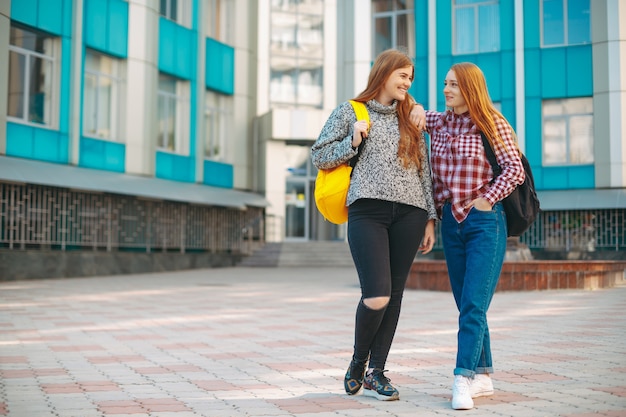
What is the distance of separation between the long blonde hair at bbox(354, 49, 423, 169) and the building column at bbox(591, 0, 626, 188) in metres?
25.4

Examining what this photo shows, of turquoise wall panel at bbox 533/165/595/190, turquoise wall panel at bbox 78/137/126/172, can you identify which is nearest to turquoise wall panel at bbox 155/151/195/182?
turquoise wall panel at bbox 78/137/126/172

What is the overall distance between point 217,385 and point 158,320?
15.7 ft

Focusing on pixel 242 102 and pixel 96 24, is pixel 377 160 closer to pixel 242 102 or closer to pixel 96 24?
pixel 96 24

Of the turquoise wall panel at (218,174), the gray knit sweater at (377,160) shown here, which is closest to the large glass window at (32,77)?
the turquoise wall panel at (218,174)

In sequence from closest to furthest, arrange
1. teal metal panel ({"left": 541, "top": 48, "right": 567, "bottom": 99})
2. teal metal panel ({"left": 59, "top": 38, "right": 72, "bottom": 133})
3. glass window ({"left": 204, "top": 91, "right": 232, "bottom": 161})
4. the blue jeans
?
1. the blue jeans
2. teal metal panel ({"left": 59, "top": 38, "right": 72, "bottom": 133})
3. teal metal panel ({"left": 541, "top": 48, "right": 567, "bottom": 99})
4. glass window ({"left": 204, "top": 91, "right": 232, "bottom": 161})

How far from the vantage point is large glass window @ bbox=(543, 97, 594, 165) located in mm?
29266

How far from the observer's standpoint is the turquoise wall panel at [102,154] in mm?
23047

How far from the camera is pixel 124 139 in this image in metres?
24.9

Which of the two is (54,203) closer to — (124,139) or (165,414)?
(124,139)

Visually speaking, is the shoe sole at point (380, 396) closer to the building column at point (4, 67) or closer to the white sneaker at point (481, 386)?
the white sneaker at point (481, 386)

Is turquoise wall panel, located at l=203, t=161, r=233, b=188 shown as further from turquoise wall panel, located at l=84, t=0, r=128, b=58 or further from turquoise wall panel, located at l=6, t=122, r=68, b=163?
turquoise wall panel, located at l=6, t=122, r=68, b=163

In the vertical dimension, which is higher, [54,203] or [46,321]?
[54,203]

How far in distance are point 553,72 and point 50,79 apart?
1718cm

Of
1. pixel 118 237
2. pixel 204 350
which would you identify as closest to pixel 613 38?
pixel 118 237
